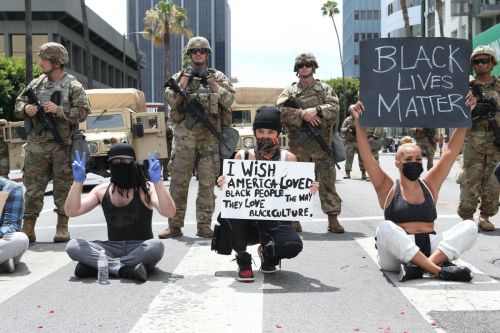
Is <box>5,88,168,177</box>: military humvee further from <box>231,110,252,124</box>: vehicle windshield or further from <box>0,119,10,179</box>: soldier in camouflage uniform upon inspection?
<box>0,119,10,179</box>: soldier in camouflage uniform

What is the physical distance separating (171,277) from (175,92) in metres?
3.09

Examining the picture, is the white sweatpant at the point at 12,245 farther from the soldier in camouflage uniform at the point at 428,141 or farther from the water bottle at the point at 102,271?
the soldier in camouflage uniform at the point at 428,141

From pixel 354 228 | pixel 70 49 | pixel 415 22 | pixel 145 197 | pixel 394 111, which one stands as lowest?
pixel 354 228

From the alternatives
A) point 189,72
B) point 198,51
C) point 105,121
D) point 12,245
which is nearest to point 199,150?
point 189,72

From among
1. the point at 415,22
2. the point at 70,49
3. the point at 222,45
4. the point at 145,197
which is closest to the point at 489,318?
the point at 145,197

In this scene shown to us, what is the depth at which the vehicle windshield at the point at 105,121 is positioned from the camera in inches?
→ 728

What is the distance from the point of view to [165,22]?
2290 inches

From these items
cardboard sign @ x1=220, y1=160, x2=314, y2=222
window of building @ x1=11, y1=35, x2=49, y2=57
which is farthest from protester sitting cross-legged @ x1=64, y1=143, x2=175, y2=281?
window of building @ x1=11, y1=35, x2=49, y2=57

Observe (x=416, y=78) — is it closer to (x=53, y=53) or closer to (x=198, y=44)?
(x=198, y=44)

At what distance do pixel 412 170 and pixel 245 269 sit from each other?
62.8 inches

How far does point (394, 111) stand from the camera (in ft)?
22.0

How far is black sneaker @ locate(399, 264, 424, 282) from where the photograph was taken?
5.79m

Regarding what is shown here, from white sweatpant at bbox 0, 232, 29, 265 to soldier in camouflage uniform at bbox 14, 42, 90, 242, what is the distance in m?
1.81

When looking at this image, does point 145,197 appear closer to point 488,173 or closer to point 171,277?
point 171,277
